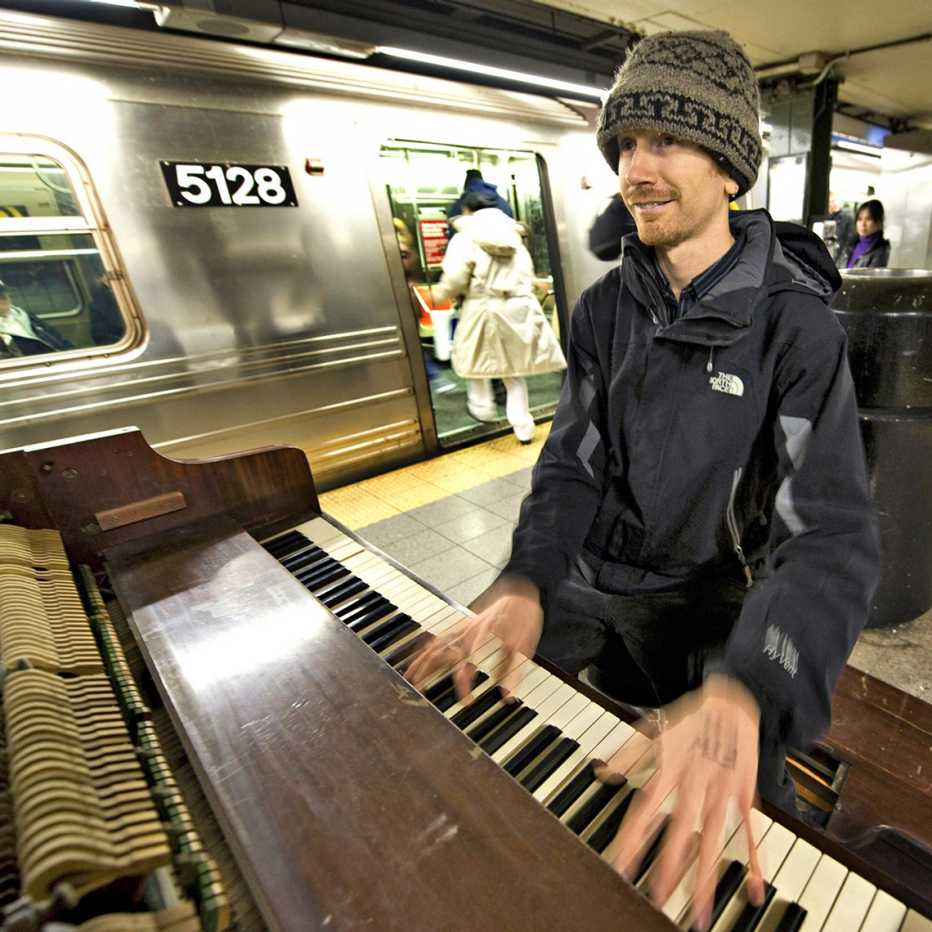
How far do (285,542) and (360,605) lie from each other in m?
0.40

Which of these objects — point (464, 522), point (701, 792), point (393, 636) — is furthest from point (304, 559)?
point (464, 522)

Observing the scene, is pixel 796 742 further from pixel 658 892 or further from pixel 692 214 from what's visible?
pixel 692 214

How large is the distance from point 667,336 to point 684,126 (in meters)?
0.47

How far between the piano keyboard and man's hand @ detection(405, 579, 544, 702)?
0.02m

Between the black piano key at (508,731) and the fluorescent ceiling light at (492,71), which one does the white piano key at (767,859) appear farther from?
the fluorescent ceiling light at (492,71)

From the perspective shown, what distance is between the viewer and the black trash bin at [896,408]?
2.21 m

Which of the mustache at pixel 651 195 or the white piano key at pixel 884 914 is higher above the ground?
the mustache at pixel 651 195

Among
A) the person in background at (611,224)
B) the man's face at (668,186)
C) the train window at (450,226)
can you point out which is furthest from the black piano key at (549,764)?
the train window at (450,226)

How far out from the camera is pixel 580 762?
87 centimetres

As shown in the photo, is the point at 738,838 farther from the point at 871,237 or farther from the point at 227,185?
the point at 871,237

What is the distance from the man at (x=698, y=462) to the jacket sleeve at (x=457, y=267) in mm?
4239

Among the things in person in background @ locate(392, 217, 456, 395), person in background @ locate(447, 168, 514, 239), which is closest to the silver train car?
person in background @ locate(392, 217, 456, 395)

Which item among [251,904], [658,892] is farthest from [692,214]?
[251,904]

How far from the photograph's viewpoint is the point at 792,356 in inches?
48.6
